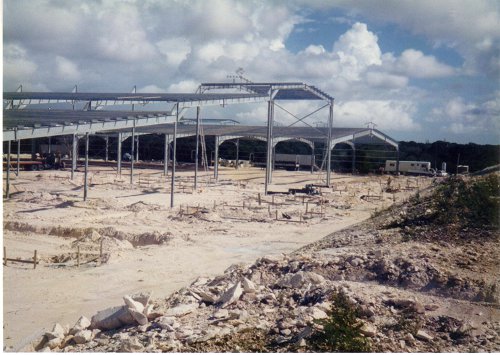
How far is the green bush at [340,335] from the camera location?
21.0 ft

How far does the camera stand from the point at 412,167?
145 ft

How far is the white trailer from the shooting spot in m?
43.7

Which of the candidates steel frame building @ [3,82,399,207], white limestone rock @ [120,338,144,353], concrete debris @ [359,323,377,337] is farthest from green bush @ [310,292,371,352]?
steel frame building @ [3,82,399,207]

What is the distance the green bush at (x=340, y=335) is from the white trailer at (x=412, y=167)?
3888 cm

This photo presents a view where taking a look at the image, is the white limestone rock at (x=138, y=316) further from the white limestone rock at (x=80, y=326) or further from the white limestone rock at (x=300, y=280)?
the white limestone rock at (x=300, y=280)

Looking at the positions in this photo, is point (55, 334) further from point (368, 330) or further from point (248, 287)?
point (368, 330)

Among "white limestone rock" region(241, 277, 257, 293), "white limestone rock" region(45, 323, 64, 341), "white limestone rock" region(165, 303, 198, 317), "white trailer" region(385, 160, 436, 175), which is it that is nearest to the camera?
"white limestone rock" region(45, 323, 64, 341)

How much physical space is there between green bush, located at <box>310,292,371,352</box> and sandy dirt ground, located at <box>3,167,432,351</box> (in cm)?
439

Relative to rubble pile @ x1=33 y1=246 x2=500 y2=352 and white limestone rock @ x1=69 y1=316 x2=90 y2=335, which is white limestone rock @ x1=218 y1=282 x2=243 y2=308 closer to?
rubble pile @ x1=33 y1=246 x2=500 y2=352

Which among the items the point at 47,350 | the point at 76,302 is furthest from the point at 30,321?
the point at 47,350

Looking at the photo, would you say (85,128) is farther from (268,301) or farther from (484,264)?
(484,264)

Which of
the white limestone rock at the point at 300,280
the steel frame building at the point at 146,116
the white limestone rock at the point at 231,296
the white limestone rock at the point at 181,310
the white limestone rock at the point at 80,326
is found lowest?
the white limestone rock at the point at 80,326

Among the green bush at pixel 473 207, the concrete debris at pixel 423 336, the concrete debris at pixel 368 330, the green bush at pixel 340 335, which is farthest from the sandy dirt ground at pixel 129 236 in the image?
the concrete debris at pixel 423 336

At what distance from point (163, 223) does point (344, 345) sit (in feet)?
41.0
